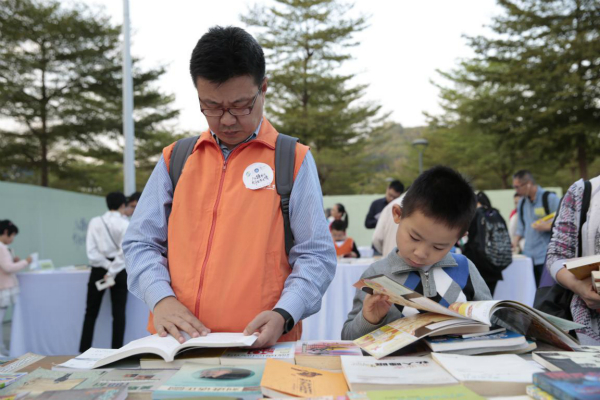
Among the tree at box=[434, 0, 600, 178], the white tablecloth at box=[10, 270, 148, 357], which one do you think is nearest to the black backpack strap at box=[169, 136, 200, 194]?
the white tablecloth at box=[10, 270, 148, 357]

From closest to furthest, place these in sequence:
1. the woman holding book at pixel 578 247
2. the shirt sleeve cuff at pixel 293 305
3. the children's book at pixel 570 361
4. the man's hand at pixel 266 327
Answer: the children's book at pixel 570 361, the man's hand at pixel 266 327, the shirt sleeve cuff at pixel 293 305, the woman holding book at pixel 578 247

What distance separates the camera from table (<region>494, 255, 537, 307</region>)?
5.30m

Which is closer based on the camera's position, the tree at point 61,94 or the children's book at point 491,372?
the children's book at point 491,372

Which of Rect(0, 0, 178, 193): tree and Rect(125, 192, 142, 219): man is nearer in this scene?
Rect(125, 192, 142, 219): man

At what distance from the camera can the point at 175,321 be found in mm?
1273

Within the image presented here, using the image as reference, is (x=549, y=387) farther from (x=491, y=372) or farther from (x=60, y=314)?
(x=60, y=314)

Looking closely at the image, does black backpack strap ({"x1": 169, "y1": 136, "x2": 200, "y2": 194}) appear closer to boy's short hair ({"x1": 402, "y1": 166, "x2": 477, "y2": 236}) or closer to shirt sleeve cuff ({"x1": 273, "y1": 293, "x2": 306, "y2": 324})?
shirt sleeve cuff ({"x1": 273, "y1": 293, "x2": 306, "y2": 324})

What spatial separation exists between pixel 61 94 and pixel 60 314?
1375 cm

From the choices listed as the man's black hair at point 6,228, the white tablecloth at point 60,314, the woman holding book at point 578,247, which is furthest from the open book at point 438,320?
the man's black hair at point 6,228

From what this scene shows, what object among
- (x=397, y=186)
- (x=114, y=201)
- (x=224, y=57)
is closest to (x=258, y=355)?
(x=224, y=57)

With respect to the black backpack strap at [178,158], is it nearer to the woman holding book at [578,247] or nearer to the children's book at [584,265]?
the children's book at [584,265]

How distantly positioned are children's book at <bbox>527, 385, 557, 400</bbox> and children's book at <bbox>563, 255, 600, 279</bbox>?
29.1 inches

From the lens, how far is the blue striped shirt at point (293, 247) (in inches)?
54.5

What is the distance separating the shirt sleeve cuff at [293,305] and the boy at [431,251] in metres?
0.17
